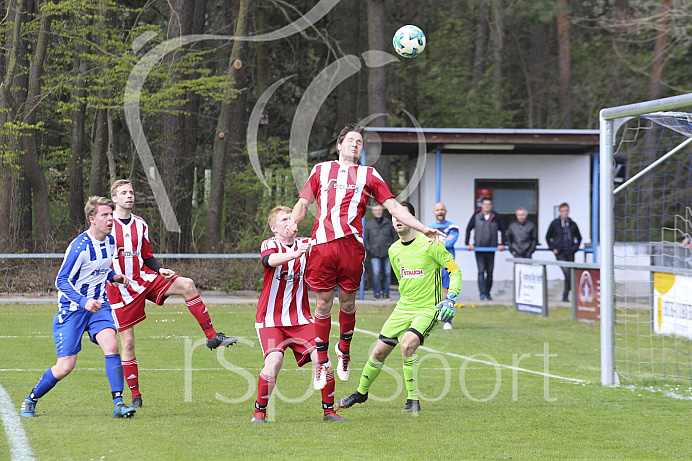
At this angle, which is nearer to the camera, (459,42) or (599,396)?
(599,396)

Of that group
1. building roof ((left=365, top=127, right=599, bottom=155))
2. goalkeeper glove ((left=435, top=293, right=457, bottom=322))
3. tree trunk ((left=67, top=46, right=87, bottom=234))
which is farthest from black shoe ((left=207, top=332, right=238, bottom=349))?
tree trunk ((left=67, top=46, right=87, bottom=234))

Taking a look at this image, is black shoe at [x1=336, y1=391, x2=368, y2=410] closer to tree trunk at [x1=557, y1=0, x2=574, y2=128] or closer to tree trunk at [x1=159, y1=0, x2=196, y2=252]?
tree trunk at [x1=159, y1=0, x2=196, y2=252]

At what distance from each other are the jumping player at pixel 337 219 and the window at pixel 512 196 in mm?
15086

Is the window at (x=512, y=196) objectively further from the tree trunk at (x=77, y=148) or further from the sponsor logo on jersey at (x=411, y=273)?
the sponsor logo on jersey at (x=411, y=273)

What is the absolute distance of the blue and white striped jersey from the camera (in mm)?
7027

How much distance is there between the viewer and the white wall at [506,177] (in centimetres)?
2128

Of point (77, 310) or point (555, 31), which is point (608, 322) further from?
point (555, 31)

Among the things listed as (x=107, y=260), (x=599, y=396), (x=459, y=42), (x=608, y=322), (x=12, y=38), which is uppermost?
(x=459, y=42)

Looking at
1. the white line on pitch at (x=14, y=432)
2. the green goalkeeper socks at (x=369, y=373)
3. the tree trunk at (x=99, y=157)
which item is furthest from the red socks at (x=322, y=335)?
the tree trunk at (x=99, y=157)

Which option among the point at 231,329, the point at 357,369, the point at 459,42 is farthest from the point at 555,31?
the point at 357,369

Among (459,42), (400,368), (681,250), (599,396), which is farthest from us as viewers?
(459,42)

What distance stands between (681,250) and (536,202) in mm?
3842

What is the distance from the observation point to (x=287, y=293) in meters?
7.07

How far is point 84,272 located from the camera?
7129 mm
